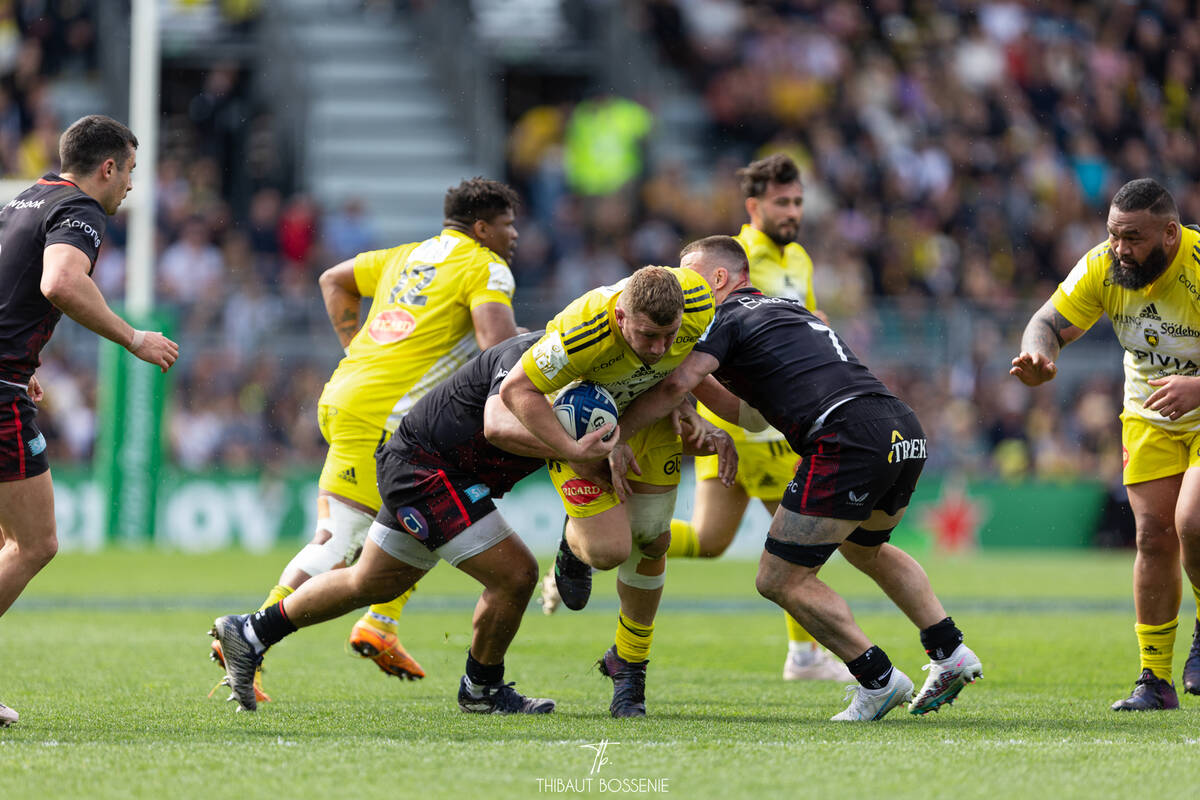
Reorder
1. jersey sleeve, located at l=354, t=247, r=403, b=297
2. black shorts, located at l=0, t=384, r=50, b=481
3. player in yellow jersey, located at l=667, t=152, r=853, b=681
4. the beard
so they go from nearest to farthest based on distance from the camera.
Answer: black shorts, located at l=0, t=384, r=50, b=481 → the beard → jersey sleeve, located at l=354, t=247, r=403, b=297 → player in yellow jersey, located at l=667, t=152, r=853, b=681

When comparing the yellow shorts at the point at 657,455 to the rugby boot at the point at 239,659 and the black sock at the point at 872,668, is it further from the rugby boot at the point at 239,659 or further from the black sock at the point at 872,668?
the rugby boot at the point at 239,659

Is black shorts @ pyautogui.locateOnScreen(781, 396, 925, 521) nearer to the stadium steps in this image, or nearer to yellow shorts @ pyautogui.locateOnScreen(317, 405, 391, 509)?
yellow shorts @ pyautogui.locateOnScreen(317, 405, 391, 509)

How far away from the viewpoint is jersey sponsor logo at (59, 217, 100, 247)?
20.6 feet

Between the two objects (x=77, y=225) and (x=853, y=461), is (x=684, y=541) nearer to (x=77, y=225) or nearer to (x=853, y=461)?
(x=853, y=461)

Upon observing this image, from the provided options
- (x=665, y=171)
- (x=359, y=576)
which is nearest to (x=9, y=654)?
(x=359, y=576)

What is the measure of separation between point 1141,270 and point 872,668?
223 centimetres

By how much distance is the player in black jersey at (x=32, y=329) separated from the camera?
6285 millimetres

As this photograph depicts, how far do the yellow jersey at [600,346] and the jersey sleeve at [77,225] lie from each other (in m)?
1.82

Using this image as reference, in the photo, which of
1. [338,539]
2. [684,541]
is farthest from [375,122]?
[338,539]

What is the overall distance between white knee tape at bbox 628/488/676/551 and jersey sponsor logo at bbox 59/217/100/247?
2480 mm

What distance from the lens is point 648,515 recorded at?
6801 millimetres

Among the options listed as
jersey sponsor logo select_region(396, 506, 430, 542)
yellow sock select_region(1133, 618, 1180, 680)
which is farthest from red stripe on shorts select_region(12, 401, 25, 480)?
yellow sock select_region(1133, 618, 1180, 680)

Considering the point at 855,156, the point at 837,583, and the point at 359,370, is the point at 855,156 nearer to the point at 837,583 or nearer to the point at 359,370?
the point at 837,583

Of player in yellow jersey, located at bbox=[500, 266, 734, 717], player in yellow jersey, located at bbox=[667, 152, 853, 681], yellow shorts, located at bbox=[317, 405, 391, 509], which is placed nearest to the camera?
player in yellow jersey, located at bbox=[500, 266, 734, 717]
